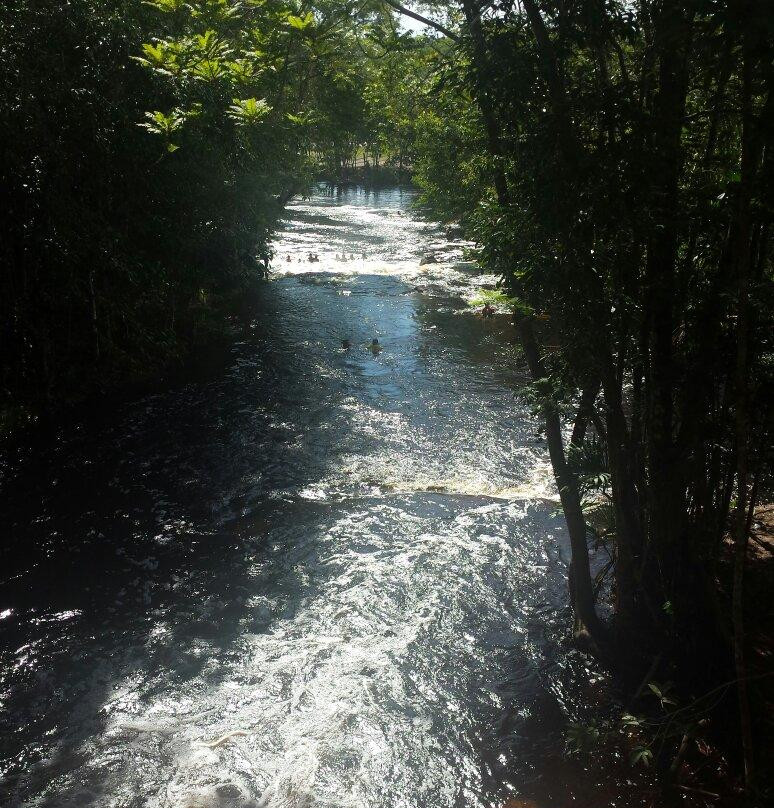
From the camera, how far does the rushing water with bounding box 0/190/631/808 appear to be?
568cm

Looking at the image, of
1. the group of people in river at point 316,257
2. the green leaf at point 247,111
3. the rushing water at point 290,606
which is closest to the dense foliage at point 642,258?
the rushing water at point 290,606

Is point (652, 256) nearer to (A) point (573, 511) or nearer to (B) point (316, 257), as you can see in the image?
(A) point (573, 511)

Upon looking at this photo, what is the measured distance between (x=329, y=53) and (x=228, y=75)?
255 inches

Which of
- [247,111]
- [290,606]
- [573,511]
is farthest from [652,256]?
[247,111]

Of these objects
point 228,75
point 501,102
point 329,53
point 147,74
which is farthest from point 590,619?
point 329,53

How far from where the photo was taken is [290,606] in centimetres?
780

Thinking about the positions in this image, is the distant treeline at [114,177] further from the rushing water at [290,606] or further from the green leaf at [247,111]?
the rushing water at [290,606]

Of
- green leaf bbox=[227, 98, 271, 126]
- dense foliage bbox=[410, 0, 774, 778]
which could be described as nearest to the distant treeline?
green leaf bbox=[227, 98, 271, 126]

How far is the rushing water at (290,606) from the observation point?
5676 mm

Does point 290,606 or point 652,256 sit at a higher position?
point 652,256

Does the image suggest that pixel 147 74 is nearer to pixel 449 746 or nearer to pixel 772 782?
pixel 449 746

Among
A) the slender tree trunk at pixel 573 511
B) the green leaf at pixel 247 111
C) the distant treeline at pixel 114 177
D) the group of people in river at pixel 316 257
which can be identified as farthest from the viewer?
the group of people in river at pixel 316 257

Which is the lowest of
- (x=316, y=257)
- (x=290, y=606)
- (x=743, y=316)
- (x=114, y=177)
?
(x=290, y=606)

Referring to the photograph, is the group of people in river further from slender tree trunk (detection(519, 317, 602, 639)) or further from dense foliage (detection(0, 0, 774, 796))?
slender tree trunk (detection(519, 317, 602, 639))
